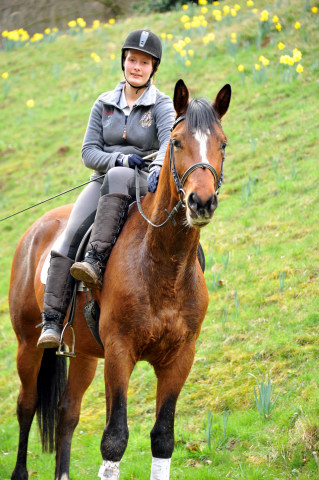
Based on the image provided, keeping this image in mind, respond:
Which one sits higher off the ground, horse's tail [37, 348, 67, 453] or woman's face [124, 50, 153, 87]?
woman's face [124, 50, 153, 87]

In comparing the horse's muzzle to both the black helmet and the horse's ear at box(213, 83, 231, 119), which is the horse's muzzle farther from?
the black helmet

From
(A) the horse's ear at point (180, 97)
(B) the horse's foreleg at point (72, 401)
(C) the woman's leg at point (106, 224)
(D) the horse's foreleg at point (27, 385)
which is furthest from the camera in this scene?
(D) the horse's foreleg at point (27, 385)

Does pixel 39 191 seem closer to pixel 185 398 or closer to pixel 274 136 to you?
pixel 274 136

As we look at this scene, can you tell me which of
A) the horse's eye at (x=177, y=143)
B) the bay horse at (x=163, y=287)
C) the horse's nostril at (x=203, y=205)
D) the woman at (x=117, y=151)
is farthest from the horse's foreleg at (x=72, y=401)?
the horse's nostril at (x=203, y=205)

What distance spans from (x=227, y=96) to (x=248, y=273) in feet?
13.3

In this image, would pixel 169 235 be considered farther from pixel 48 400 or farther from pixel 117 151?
pixel 48 400

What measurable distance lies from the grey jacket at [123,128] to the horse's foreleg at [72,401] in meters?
1.88

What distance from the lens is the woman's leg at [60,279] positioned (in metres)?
4.45

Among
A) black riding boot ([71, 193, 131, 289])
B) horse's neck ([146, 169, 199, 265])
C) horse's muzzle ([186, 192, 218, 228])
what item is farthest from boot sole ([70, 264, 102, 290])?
Result: horse's muzzle ([186, 192, 218, 228])

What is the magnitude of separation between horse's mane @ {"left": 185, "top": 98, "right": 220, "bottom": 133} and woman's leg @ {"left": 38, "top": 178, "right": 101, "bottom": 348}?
1.36 meters

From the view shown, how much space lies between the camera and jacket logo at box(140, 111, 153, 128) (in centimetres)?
435

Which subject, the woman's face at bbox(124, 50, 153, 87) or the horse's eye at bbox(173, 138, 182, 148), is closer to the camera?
the horse's eye at bbox(173, 138, 182, 148)

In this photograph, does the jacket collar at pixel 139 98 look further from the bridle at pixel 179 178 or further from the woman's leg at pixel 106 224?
the bridle at pixel 179 178

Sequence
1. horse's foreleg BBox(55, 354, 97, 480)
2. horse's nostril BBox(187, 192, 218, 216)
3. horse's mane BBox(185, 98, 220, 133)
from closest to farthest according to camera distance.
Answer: horse's nostril BBox(187, 192, 218, 216), horse's mane BBox(185, 98, 220, 133), horse's foreleg BBox(55, 354, 97, 480)
